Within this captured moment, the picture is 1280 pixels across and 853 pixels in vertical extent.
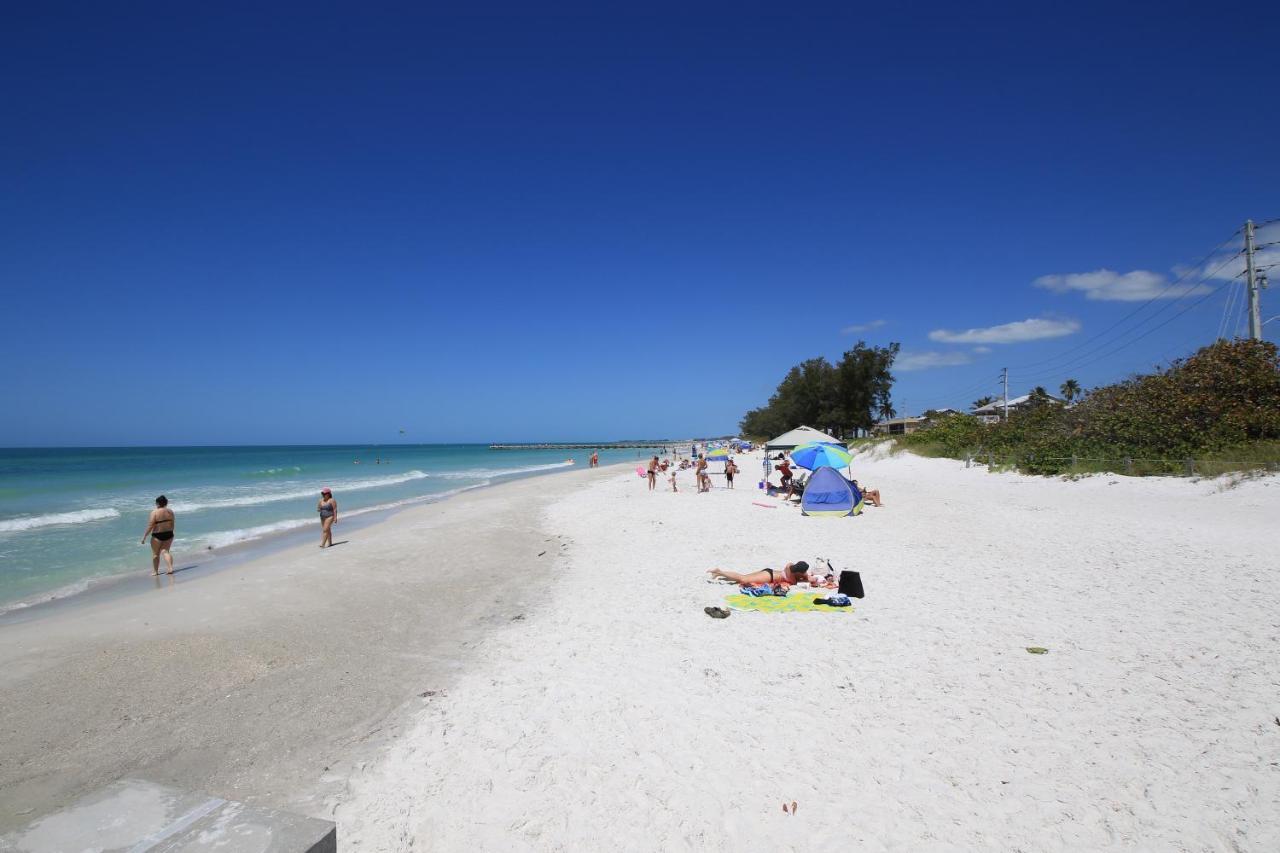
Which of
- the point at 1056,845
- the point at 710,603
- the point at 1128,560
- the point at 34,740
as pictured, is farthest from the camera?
the point at 1128,560

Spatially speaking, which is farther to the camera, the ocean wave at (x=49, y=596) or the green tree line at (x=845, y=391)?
the green tree line at (x=845, y=391)

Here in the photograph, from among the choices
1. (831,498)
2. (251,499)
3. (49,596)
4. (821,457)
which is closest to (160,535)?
(49,596)

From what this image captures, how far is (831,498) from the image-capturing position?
1454 cm

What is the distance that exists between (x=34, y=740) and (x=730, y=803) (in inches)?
229

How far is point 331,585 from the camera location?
374 inches

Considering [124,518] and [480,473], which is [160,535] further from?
[480,473]

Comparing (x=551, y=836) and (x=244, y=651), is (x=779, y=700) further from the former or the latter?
(x=244, y=651)

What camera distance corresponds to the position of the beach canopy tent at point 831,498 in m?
14.5

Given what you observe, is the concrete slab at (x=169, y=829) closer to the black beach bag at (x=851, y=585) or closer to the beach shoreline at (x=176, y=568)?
the black beach bag at (x=851, y=585)

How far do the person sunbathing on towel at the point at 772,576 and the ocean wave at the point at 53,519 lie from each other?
72.2ft

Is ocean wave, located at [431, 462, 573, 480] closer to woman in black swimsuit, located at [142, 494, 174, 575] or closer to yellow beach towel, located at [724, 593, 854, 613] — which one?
woman in black swimsuit, located at [142, 494, 174, 575]

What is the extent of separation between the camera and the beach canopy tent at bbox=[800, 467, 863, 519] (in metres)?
14.5

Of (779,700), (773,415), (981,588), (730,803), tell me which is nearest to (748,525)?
(981,588)

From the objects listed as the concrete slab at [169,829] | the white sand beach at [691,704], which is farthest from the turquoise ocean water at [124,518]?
the concrete slab at [169,829]
